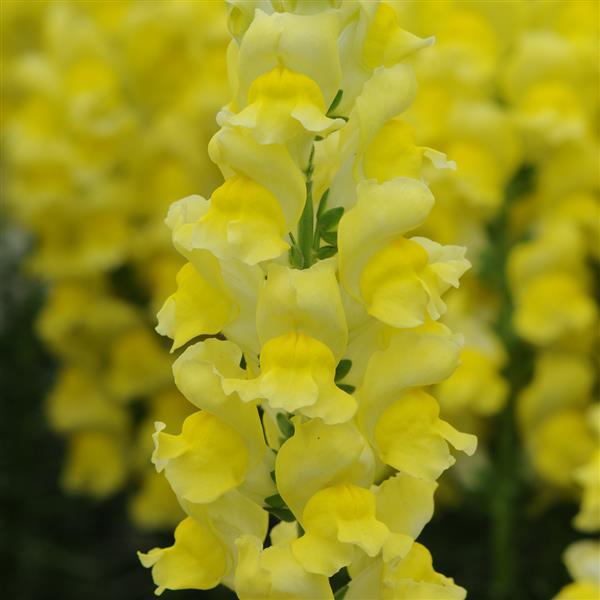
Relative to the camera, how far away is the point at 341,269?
51.2 inches

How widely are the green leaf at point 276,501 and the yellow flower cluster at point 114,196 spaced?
1.97m

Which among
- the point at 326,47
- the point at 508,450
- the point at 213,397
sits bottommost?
the point at 508,450

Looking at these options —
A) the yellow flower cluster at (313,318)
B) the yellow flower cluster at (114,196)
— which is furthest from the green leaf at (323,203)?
the yellow flower cluster at (114,196)

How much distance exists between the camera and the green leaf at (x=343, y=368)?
1.37 meters

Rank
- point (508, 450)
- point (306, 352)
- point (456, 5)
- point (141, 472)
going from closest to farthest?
point (306, 352) → point (508, 450) → point (456, 5) → point (141, 472)

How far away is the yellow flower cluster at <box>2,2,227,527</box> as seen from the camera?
3396 millimetres

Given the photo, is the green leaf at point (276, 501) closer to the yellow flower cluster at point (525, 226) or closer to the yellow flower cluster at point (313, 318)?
the yellow flower cluster at point (313, 318)

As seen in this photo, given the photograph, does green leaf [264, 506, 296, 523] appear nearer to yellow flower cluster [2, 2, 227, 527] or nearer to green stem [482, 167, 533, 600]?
green stem [482, 167, 533, 600]

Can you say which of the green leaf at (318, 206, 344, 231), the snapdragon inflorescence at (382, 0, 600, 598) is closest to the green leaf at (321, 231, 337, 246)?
the green leaf at (318, 206, 344, 231)

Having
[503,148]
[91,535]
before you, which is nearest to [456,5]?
[503,148]

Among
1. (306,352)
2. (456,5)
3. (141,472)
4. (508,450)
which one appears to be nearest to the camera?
(306,352)

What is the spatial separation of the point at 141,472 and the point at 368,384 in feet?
7.65

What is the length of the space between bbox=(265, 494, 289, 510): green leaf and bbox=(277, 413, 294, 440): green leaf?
6 centimetres

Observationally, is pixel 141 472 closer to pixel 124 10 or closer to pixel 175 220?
pixel 124 10
